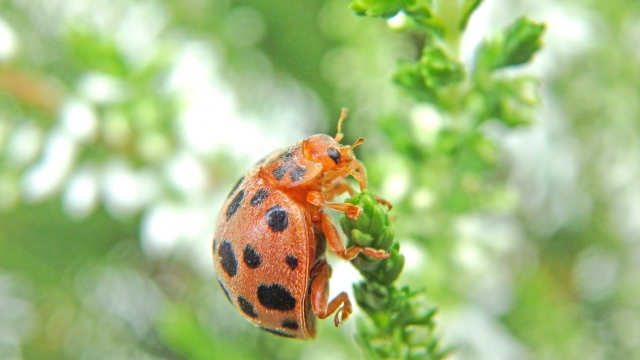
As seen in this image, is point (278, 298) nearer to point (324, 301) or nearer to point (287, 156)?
point (324, 301)

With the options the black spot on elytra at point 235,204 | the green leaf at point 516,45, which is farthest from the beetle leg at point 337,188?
the green leaf at point 516,45

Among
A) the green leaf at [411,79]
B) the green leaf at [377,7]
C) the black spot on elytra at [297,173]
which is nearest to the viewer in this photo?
the green leaf at [377,7]

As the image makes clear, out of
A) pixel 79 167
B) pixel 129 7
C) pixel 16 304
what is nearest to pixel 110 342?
pixel 16 304

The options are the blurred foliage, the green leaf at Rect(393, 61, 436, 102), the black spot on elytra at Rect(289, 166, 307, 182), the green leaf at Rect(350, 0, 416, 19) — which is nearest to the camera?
the green leaf at Rect(350, 0, 416, 19)

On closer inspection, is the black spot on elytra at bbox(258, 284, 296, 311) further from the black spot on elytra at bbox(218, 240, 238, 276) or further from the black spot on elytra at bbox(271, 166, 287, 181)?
the black spot on elytra at bbox(271, 166, 287, 181)

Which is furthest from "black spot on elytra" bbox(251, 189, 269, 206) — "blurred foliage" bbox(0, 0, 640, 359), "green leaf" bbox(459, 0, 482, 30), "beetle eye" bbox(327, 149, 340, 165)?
"green leaf" bbox(459, 0, 482, 30)

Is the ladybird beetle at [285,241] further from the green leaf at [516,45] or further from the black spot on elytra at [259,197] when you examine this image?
the green leaf at [516,45]
